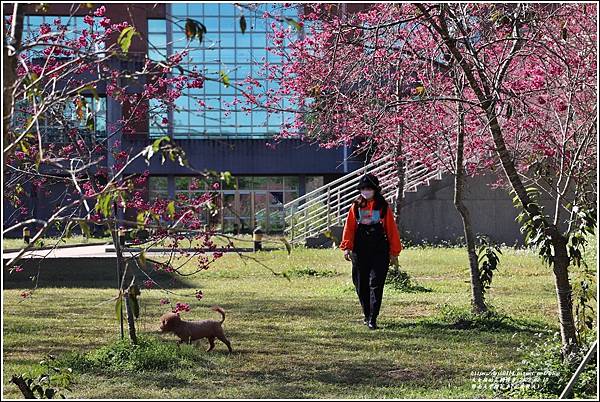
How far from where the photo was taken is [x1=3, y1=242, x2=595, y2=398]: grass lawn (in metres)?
5.90

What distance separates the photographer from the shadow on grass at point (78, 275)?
13531 millimetres

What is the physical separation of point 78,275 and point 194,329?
872 centimetres

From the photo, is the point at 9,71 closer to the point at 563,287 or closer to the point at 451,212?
the point at 563,287

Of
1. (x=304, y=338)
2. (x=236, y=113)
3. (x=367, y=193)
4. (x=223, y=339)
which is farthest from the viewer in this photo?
(x=236, y=113)

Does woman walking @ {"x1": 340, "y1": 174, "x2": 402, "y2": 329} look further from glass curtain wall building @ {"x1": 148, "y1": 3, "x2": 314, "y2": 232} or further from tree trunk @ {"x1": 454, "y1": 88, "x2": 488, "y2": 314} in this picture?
glass curtain wall building @ {"x1": 148, "y1": 3, "x2": 314, "y2": 232}

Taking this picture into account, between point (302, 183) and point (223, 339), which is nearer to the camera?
point (223, 339)

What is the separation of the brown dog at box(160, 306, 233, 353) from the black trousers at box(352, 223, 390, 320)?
175 centimetres

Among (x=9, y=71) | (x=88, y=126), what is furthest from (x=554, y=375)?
(x=9, y=71)

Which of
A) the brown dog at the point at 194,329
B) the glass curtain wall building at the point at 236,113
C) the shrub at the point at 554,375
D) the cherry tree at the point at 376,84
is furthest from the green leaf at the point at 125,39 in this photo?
the brown dog at the point at 194,329

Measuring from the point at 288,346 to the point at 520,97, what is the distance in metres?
2.87

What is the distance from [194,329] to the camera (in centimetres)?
705

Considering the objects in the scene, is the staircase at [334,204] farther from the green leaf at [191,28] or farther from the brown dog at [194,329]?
the green leaf at [191,28]

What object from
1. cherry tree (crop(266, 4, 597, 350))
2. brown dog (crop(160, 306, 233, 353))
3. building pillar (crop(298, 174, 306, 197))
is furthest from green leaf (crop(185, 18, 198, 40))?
building pillar (crop(298, 174, 306, 197))

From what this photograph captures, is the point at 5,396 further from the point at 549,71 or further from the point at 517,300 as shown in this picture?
the point at 517,300
